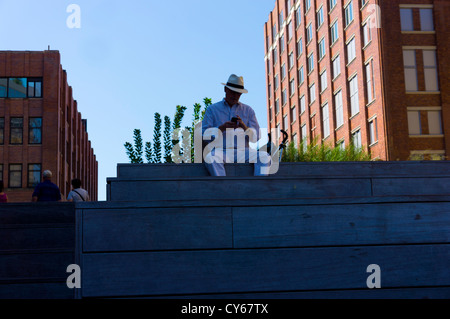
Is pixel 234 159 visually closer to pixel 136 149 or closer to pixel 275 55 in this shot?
pixel 136 149

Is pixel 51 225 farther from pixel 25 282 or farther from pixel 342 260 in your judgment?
pixel 342 260

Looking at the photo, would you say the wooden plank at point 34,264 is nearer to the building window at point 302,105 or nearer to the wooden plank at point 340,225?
the wooden plank at point 340,225

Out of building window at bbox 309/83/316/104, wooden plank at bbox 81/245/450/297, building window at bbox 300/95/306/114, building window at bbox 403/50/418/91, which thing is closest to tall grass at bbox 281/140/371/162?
building window at bbox 403/50/418/91

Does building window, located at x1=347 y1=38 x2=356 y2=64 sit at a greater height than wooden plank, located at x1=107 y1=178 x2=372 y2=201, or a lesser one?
greater

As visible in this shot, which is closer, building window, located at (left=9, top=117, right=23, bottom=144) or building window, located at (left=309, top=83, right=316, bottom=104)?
building window, located at (left=9, top=117, right=23, bottom=144)

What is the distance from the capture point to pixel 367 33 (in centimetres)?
3819

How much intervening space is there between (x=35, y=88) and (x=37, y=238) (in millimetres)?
40242

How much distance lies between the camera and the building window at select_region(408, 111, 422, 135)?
35.1 meters

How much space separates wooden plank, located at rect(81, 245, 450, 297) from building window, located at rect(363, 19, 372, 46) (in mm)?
34150

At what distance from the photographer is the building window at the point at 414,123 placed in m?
35.1

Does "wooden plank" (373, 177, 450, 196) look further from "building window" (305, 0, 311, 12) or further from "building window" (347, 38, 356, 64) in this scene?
"building window" (305, 0, 311, 12)

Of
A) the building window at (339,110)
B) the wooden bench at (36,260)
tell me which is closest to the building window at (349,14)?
the building window at (339,110)

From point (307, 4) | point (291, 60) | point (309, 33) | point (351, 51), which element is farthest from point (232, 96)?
point (291, 60)
